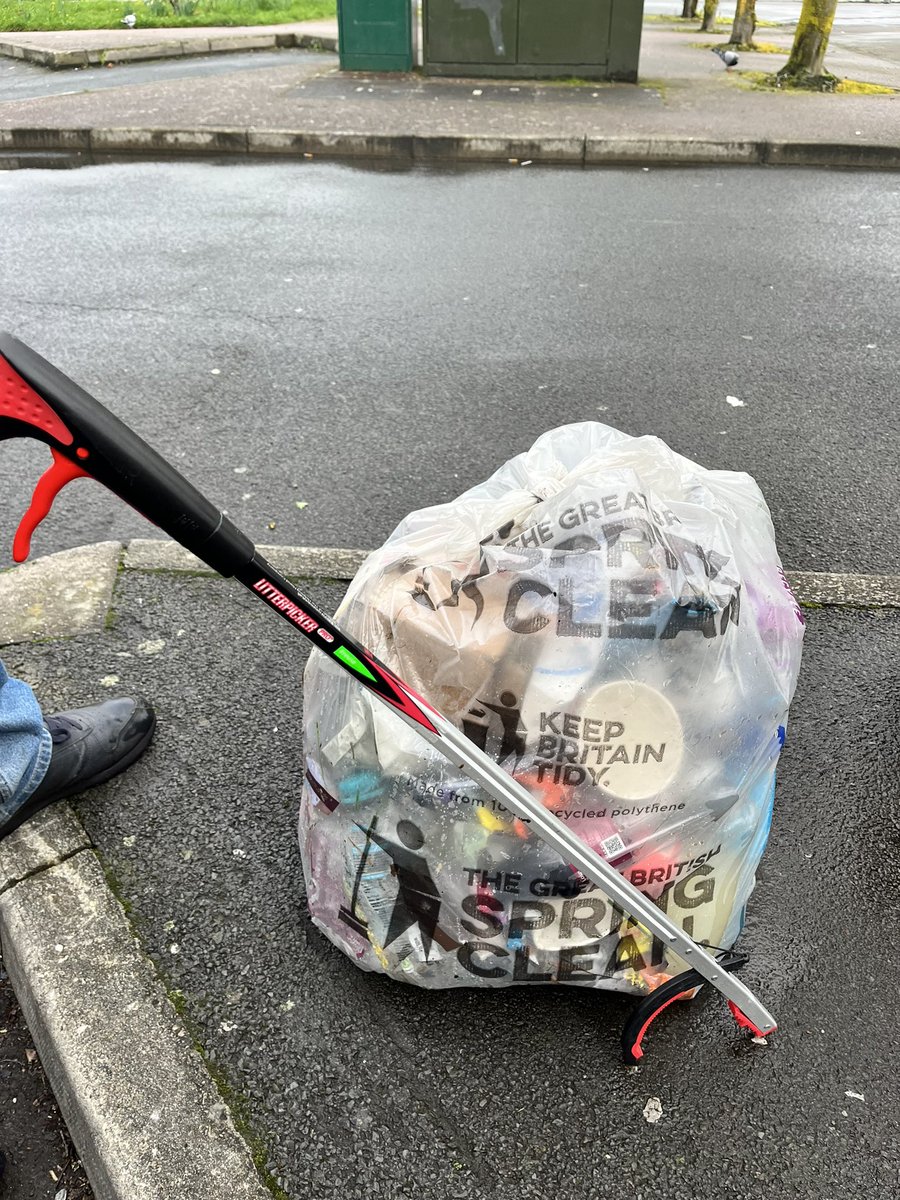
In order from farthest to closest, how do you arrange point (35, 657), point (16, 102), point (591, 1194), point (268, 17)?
1. point (268, 17)
2. point (16, 102)
3. point (35, 657)
4. point (591, 1194)

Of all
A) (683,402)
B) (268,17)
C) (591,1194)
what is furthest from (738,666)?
(268,17)

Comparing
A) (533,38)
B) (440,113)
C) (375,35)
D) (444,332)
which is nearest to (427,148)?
(440,113)

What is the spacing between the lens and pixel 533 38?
10.3m

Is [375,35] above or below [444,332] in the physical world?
above

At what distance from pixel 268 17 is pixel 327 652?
1918cm

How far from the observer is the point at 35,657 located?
2.37 meters

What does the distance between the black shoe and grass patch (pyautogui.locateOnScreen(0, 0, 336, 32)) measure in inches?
689

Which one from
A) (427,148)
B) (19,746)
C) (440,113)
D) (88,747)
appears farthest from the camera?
(440,113)

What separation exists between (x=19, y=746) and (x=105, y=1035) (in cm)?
61

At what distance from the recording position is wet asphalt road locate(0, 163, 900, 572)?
322 centimetres

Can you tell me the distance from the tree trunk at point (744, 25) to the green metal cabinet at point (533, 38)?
5070 millimetres

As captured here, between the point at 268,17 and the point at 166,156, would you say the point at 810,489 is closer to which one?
the point at 166,156

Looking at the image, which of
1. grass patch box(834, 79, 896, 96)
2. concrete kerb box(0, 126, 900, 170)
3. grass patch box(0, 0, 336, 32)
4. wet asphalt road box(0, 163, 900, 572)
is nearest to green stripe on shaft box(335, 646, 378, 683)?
wet asphalt road box(0, 163, 900, 572)

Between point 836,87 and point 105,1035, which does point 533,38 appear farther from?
point 105,1035
